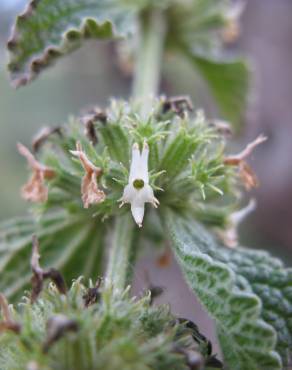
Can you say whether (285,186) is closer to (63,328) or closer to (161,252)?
(161,252)

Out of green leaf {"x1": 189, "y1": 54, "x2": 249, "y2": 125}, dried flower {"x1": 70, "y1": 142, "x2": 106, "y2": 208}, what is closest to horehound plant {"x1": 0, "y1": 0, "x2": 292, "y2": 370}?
dried flower {"x1": 70, "y1": 142, "x2": 106, "y2": 208}

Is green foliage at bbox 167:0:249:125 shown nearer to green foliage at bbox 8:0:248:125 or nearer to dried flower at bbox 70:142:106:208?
green foliage at bbox 8:0:248:125

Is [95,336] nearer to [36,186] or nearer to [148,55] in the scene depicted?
[36,186]

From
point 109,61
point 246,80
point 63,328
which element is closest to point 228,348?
point 63,328

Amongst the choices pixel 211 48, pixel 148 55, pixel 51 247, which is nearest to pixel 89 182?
pixel 51 247

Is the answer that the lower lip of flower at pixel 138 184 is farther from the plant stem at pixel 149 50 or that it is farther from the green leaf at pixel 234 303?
the plant stem at pixel 149 50

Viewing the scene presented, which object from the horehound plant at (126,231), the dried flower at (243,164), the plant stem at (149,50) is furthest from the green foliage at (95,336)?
the plant stem at (149,50)
